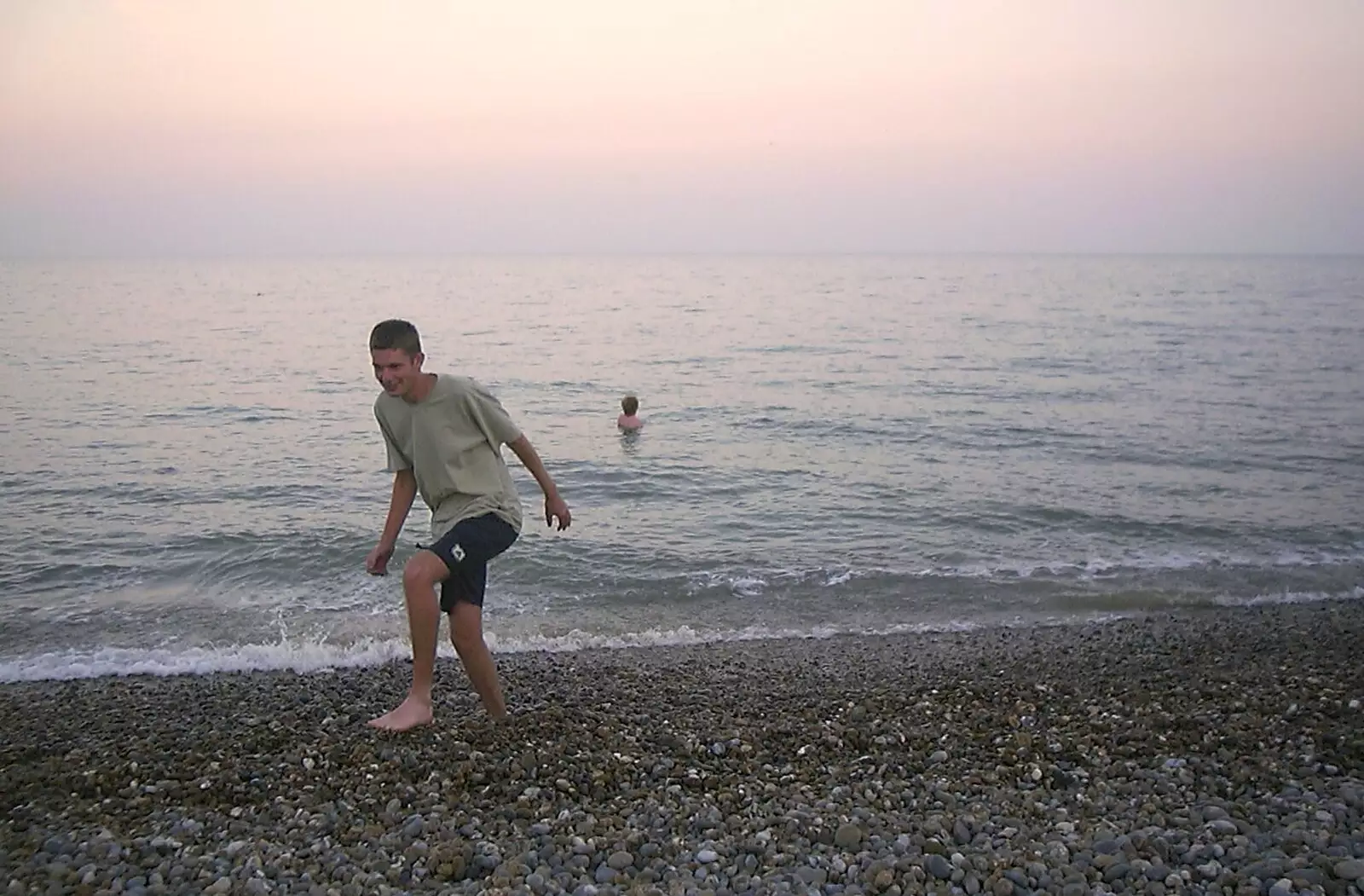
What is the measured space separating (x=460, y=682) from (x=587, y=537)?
5154 mm

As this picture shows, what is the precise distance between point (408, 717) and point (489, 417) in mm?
1712

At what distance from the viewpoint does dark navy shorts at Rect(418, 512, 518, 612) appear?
507 cm

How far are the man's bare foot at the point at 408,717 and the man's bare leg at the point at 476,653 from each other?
12.4 inches

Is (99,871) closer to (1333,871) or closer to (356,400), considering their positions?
(1333,871)

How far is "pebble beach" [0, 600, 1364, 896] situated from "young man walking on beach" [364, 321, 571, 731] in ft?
2.45

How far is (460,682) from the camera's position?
6.75 m

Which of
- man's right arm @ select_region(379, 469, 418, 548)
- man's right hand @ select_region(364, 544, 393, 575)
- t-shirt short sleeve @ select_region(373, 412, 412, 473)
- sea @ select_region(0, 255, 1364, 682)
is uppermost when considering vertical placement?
t-shirt short sleeve @ select_region(373, 412, 412, 473)

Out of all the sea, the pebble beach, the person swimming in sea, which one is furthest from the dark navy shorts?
the person swimming in sea

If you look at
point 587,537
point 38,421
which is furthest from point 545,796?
point 38,421

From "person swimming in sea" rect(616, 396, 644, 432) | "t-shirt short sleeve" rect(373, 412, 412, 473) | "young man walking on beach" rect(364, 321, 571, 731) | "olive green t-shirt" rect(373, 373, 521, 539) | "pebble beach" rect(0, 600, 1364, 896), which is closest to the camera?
"pebble beach" rect(0, 600, 1364, 896)

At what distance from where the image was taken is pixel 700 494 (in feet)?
46.9

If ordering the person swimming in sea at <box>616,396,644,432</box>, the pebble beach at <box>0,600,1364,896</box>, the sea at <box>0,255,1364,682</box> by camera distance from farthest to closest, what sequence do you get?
the person swimming in sea at <box>616,396,644,432</box>
the sea at <box>0,255,1364,682</box>
the pebble beach at <box>0,600,1364,896</box>

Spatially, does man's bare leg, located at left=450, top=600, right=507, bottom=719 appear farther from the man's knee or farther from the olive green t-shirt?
the olive green t-shirt

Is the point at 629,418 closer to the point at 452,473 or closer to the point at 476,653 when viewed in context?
the point at 476,653
